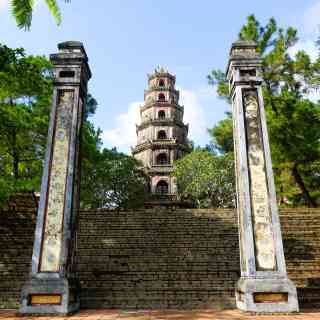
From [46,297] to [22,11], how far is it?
527cm

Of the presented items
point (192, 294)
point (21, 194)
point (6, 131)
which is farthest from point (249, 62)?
point (21, 194)

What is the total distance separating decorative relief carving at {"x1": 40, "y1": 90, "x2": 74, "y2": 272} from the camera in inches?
264

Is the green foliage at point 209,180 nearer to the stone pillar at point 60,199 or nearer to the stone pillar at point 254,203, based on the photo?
the stone pillar at point 254,203

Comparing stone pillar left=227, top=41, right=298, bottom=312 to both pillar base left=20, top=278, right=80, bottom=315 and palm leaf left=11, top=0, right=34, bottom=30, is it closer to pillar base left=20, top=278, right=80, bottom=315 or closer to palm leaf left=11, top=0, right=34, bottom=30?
pillar base left=20, top=278, right=80, bottom=315

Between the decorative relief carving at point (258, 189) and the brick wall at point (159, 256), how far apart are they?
172 centimetres

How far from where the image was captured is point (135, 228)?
11867 millimetres

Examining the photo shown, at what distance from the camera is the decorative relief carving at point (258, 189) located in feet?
22.0

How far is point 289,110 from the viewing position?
16.5 metres

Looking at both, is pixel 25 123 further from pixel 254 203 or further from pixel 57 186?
pixel 254 203

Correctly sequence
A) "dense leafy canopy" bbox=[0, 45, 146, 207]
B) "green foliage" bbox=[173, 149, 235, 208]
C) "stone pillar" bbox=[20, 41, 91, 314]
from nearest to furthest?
"stone pillar" bbox=[20, 41, 91, 314] < "dense leafy canopy" bbox=[0, 45, 146, 207] < "green foliage" bbox=[173, 149, 235, 208]

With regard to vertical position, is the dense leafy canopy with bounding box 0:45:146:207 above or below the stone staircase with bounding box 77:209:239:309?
above

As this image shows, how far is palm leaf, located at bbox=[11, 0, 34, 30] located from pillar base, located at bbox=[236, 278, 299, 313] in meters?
6.37

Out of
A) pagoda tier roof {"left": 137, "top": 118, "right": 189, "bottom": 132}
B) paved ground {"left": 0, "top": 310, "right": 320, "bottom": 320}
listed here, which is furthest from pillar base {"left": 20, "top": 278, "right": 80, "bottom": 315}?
pagoda tier roof {"left": 137, "top": 118, "right": 189, "bottom": 132}

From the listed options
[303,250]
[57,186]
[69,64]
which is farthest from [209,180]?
[57,186]
